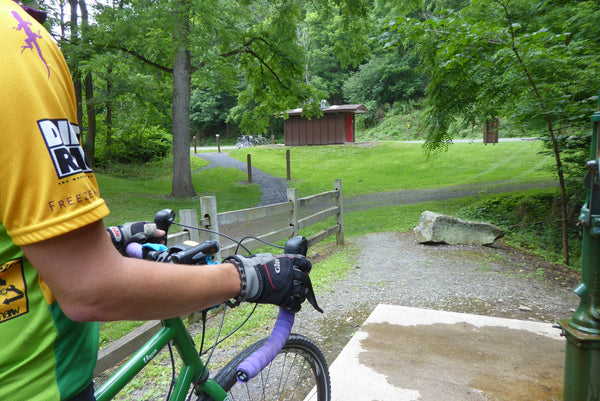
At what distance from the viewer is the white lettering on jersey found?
0.71 metres

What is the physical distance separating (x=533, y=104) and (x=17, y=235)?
645 centimetres

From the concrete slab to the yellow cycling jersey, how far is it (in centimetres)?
207

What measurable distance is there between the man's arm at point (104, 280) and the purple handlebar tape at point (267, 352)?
0.52 meters

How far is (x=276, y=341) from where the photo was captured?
1402 mm

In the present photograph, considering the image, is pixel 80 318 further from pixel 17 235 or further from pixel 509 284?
pixel 509 284

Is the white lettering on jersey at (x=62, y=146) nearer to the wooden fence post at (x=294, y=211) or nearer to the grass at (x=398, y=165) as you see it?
the wooden fence post at (x=294, y=211)

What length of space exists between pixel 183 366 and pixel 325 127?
29.1 metres

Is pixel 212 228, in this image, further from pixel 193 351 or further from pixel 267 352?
pixel 267 352

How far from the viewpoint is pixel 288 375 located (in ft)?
7.50

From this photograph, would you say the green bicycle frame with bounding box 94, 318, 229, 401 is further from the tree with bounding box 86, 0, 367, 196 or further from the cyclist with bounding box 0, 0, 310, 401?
the tree with bounding box 86, 0, 367, 196

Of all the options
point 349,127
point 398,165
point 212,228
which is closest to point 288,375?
point 212,228

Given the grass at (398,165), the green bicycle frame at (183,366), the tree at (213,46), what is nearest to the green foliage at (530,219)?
the grass at (398,165)

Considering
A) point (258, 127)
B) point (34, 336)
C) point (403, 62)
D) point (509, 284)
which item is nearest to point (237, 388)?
point (34, 336)

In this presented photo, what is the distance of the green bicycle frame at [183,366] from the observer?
4.40 feet
